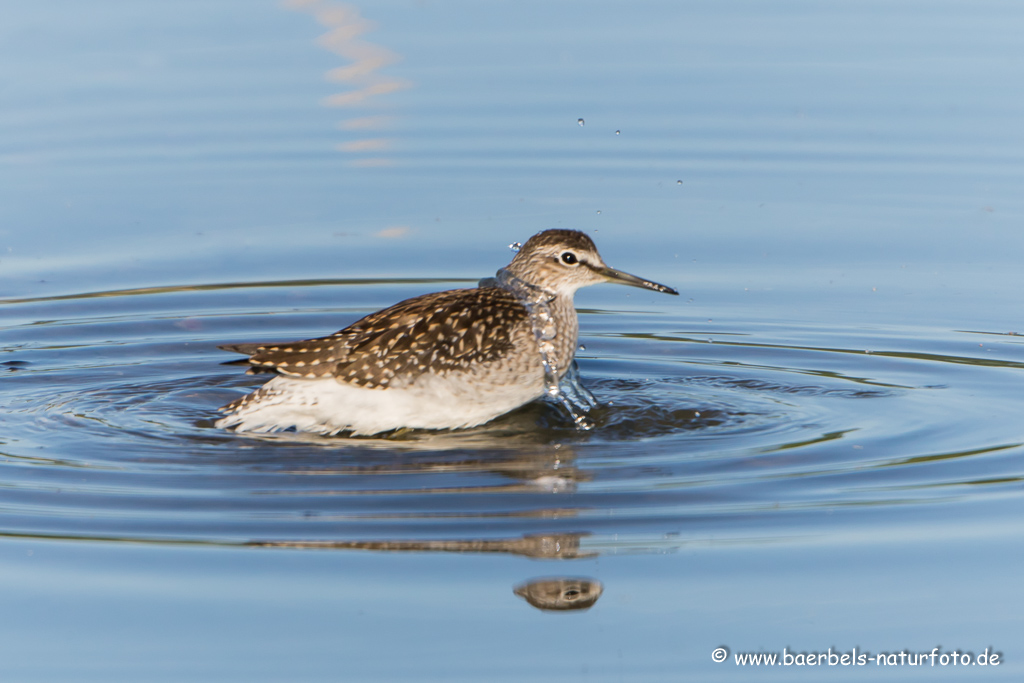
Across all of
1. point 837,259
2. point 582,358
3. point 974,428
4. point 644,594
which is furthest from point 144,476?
point 837,259

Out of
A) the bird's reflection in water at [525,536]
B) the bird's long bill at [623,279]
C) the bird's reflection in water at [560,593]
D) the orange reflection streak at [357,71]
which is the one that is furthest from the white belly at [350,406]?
the orange reflection streak at [357,71]

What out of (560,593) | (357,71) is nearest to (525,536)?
(560,593)

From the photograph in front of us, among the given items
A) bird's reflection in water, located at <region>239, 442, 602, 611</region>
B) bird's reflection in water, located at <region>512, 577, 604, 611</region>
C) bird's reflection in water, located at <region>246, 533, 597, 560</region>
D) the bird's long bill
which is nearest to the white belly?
bird's reflection in water, located at <region>239, 442, 602, 611</region>

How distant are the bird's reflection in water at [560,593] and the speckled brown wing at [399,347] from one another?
2.55 m

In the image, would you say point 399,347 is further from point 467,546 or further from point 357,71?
point 357,71

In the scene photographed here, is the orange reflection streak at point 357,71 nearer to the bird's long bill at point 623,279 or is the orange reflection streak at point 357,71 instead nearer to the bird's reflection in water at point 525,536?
the bird's long bill at point 623,279

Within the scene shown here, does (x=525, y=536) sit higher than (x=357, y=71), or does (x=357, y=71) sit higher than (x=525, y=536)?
(x=357, y=71)

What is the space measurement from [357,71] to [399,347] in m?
8.70

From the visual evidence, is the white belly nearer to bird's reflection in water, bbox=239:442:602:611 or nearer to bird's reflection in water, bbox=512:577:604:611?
bird's reflection in water, bbox=239:442:602:611

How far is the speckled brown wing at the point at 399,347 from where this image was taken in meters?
9.10

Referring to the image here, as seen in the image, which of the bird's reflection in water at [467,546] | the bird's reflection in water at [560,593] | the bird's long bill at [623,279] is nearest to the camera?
the bird's reflection in water at [560,593]

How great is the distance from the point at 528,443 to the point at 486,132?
22.4 ft

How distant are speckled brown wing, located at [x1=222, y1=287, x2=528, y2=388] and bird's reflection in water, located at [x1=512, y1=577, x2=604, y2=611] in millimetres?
2546

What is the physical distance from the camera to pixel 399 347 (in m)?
9.17
